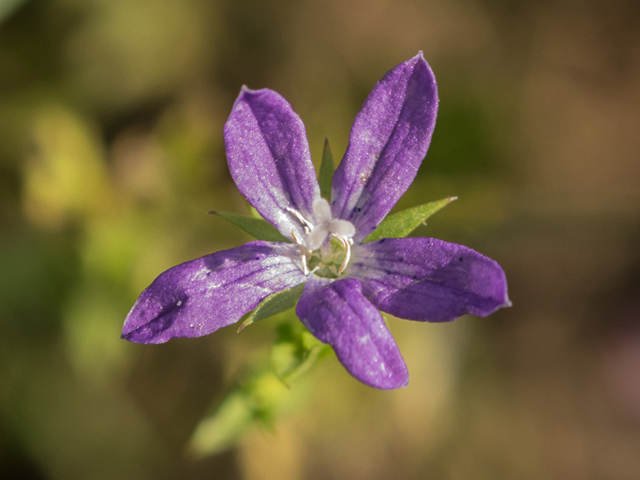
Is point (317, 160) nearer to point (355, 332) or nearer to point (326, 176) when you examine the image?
point (326, 176)

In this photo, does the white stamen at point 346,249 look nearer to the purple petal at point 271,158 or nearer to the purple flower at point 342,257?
the purple flower at point 342,257

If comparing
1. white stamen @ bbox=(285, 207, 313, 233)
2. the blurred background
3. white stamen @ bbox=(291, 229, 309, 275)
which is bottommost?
the blurred background

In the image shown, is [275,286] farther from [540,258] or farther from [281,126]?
[540,258]

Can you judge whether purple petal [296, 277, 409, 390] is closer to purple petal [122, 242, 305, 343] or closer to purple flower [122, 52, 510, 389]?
purple flower [122, 52, 510, 389]

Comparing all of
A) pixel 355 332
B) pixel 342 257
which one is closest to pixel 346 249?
pixel 342 257

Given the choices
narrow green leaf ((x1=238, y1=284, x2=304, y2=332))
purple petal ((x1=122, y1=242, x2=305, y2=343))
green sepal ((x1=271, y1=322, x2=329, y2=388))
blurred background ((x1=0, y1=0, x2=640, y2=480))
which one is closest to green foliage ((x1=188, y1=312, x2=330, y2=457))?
green sepal ((x1=271, y1=322, x2=329, y2=388))

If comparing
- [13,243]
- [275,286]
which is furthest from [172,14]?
[275,286]
